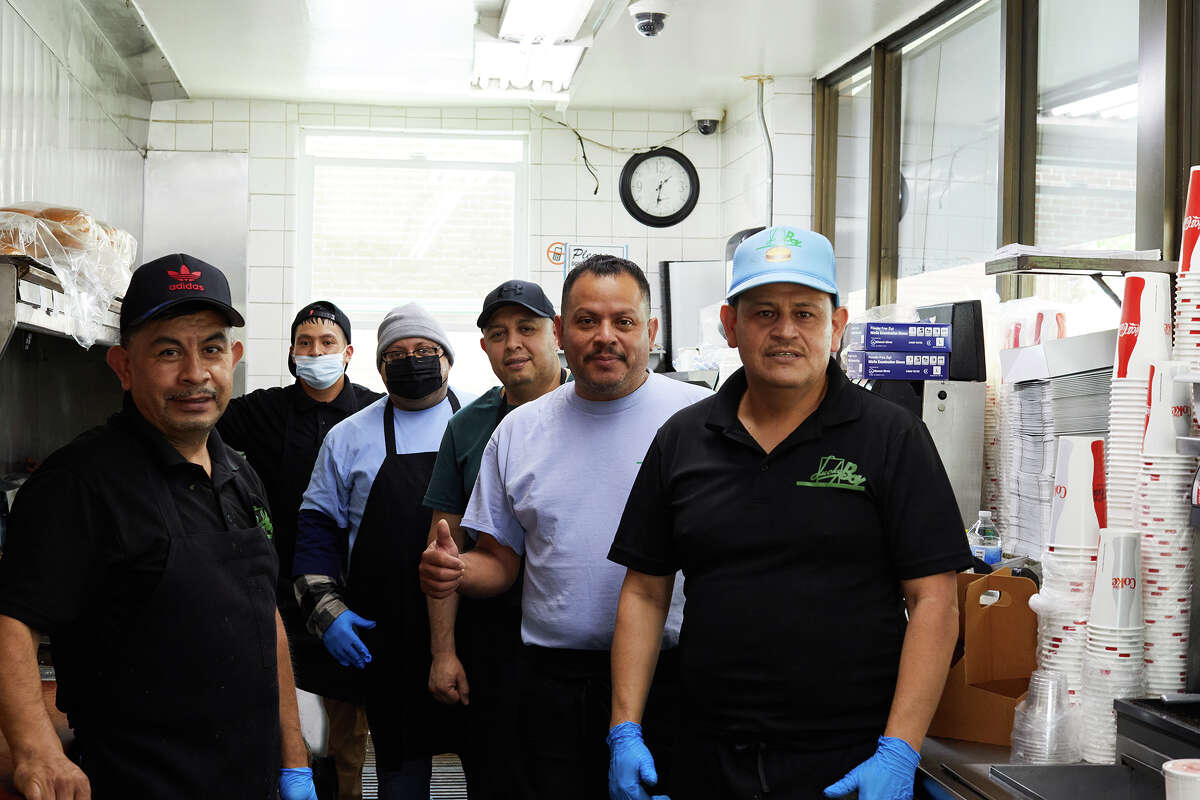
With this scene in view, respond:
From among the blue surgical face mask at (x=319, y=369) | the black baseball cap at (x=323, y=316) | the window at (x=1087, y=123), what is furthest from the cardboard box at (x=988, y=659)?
the black baseball cap at (x=323, y=316)

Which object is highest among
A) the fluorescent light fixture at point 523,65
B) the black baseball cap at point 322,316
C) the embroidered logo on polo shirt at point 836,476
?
the fluorescent light fixture at point 523,65

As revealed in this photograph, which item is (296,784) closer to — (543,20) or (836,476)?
(836,476)

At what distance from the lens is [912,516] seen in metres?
1.70

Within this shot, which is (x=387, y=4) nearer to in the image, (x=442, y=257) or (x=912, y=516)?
(x=442, y=257)

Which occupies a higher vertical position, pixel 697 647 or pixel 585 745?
pixel 697 647

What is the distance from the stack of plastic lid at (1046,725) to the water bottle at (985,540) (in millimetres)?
986

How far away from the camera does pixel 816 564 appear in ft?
5.66

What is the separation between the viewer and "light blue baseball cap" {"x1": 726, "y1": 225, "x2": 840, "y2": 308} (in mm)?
1784

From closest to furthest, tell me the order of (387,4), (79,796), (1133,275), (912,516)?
1. (79,796)
2. (912,516)
3. (1133,275)
4. (387,4)

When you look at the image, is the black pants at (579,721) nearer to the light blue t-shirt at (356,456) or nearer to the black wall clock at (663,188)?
the light blue t-shirt at (356,456)

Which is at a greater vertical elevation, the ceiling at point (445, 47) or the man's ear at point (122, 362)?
the ceiling at point (445, 47)

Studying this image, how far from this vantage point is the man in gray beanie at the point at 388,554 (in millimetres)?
2877

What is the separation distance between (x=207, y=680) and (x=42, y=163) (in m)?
2.75

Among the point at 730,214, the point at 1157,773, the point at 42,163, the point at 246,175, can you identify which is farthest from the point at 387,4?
the point at 1157,773
